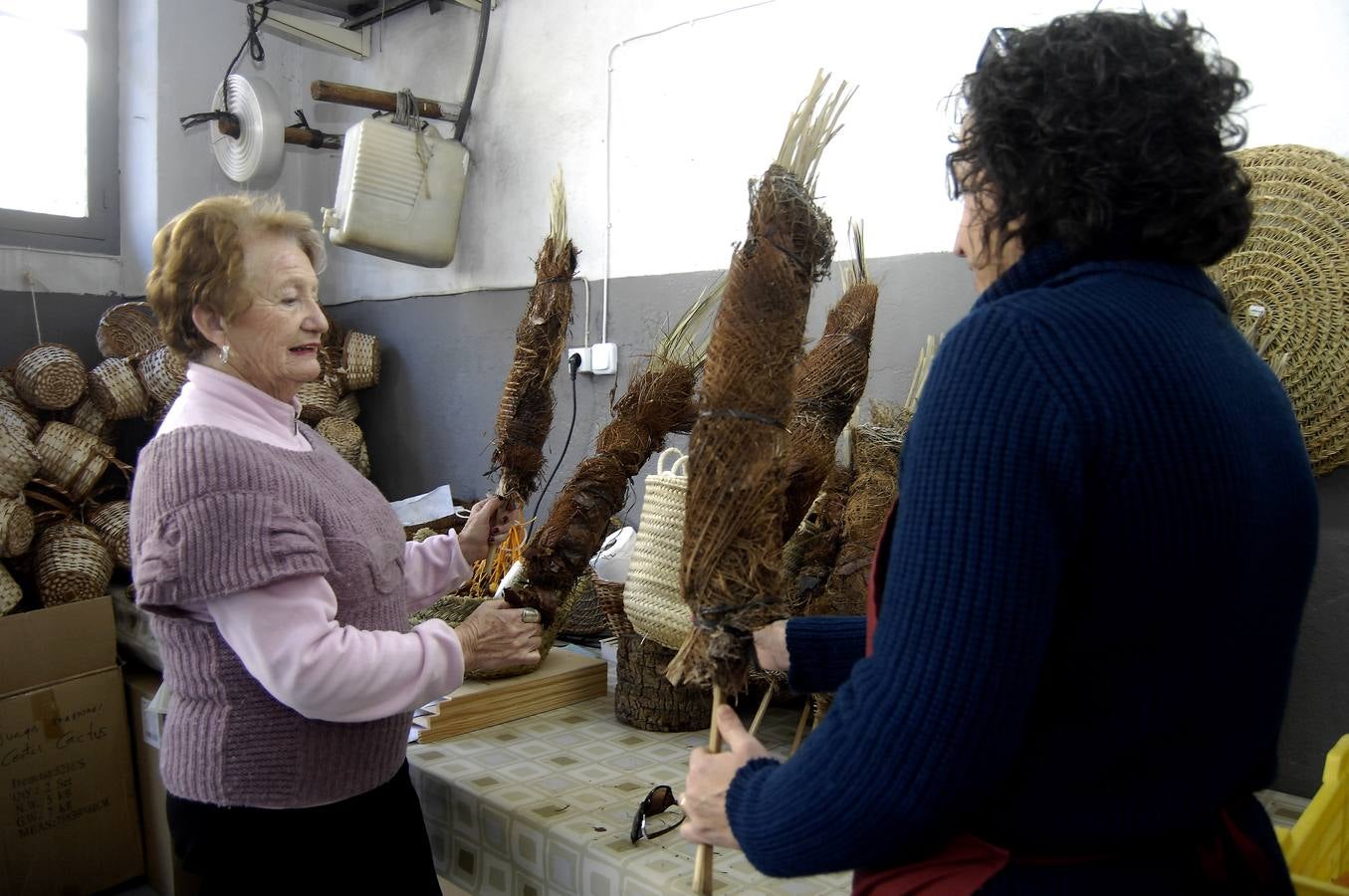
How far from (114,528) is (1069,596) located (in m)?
3.25

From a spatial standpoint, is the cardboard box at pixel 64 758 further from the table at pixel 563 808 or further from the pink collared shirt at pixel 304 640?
the pink collared shirt at pixel 304 640

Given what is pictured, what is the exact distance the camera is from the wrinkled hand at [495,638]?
4.52ft

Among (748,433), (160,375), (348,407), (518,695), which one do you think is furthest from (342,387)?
(748,433)

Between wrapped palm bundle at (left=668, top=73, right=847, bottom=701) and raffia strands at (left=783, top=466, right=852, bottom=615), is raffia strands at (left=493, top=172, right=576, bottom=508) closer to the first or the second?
raffia strands at (left=783, top=466, right=852, bottom=615)

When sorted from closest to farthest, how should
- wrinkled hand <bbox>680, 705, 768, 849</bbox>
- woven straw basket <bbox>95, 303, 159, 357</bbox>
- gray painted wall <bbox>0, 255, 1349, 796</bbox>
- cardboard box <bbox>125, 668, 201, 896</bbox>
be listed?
1. wrinkled hand <bbox>680, 705, 768, 849</bbox>
2. gray painted wall <bbox>0, 255, 1349, 796</bbox>
3. cardboard box <bbox>125, 668, 201, 896</bbox>
4. woven straw basket <bbox>95, 303, 159, 357</bbox>

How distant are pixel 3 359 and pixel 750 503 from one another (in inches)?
135

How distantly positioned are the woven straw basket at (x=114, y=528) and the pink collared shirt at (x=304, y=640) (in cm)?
213

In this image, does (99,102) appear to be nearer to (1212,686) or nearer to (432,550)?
(432,550)

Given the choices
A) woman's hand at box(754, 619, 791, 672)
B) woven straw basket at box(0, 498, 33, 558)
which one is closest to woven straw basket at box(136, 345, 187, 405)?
woven straw basket at box(0, 498, 33, 558)

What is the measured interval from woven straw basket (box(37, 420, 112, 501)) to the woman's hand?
2850 mm

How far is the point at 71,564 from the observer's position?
2916 millimetres

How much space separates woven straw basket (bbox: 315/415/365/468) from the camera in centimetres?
363

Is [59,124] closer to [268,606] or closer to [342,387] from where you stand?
[342,387]

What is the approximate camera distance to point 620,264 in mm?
2920
